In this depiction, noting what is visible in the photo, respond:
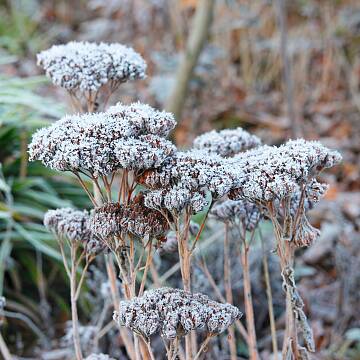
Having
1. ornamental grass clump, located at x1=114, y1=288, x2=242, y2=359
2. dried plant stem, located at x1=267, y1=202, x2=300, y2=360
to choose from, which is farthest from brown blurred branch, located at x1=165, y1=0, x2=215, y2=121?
ornamental grass clump, located at x1=114, y1=288, x2=242, y2=359

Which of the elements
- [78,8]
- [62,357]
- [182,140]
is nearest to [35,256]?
[62,357]

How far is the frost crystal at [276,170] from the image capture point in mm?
1466

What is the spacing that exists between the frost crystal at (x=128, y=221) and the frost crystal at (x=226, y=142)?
14.2 inches

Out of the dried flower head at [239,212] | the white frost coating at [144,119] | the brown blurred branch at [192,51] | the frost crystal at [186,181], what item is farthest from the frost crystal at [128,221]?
the brown blurred branch at [192,51]

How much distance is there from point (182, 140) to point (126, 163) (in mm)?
4432

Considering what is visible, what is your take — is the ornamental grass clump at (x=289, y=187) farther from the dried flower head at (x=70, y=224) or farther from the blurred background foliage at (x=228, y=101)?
the blurred background foliage at (x=228, y=101)

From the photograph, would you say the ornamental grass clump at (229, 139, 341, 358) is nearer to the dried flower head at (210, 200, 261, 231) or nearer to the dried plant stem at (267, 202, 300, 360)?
the dried plant stem at (267, 202, 300, 360)

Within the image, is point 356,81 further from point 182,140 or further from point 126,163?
point 126,163

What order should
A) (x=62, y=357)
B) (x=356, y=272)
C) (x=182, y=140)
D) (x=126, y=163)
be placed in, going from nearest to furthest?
(x=126, y=163) → (x=62, y=357) → (x=356, y=272) → (x=182, y=140)

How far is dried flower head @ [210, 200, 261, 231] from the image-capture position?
73.4 inches

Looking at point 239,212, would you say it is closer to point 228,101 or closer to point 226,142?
point 226,142

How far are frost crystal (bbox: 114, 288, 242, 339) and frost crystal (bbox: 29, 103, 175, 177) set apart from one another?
0.99ft

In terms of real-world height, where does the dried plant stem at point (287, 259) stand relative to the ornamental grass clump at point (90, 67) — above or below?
below

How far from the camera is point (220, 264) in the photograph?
305cm
